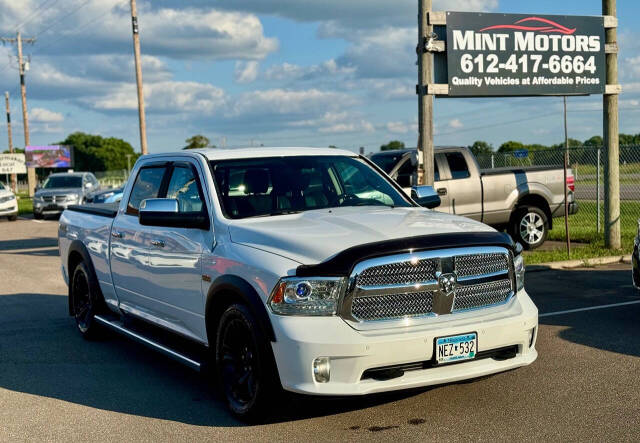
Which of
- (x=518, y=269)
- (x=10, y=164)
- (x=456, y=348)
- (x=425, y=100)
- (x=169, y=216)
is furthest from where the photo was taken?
(x=10, y=164)

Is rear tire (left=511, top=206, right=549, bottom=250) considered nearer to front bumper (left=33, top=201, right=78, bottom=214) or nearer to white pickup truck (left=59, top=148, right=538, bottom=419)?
white pickup truck (left=59, top=148, right=538, bottom=419)

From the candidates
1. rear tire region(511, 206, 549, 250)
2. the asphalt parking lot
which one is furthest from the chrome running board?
rear tire region(511, 206, 549, 250)

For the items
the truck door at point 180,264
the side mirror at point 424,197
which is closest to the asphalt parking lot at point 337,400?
the truck door at point 180,264

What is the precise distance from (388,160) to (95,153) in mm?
157497

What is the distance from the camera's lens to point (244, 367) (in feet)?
17.8

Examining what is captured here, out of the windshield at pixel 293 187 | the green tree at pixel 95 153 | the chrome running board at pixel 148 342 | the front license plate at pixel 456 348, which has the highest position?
the green tree at pixel 95 153

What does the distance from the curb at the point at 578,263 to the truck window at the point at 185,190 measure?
711cm

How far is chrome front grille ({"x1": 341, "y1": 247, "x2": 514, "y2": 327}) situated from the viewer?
493 centimetres

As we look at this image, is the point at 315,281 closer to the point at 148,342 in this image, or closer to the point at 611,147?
the point at 148,342

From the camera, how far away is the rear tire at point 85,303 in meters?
8.20

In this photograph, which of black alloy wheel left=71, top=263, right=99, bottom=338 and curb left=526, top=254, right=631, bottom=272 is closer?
black alloy wheel left=71, top=263, right=99, bottom=338

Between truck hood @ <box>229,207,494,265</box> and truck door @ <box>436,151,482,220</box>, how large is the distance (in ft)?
29.4

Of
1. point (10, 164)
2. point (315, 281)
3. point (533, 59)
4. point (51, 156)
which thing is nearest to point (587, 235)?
point (533, 59)

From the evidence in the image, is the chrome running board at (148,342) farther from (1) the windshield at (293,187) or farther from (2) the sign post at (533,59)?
(2) the sign post at (533,59)
